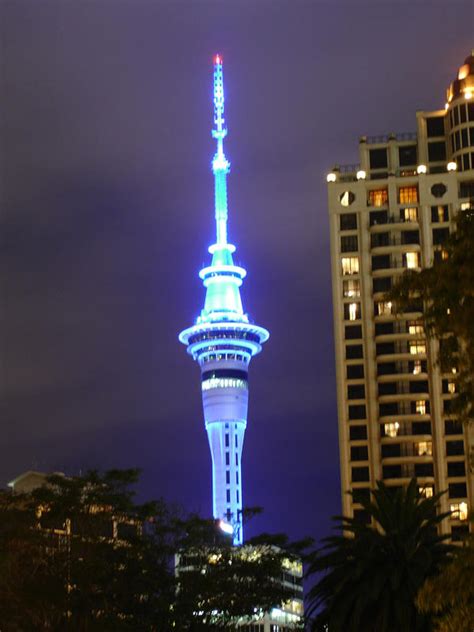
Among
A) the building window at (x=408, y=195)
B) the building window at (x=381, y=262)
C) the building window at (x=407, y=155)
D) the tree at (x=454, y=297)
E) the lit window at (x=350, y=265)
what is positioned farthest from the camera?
the building window at (x=407, y=155)

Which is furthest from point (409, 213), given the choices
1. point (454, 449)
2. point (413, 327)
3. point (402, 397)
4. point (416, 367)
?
point (454, 449)

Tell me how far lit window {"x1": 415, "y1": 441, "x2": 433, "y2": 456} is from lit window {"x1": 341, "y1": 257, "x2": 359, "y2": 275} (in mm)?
24979

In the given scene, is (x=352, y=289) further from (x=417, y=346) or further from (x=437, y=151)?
(x=437, y=151)

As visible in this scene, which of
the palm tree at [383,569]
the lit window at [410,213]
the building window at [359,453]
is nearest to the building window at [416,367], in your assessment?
the building window at [359,453]

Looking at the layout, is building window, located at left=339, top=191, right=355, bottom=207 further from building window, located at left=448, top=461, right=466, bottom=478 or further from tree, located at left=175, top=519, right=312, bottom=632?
tree, located at left=175, top=519, right=312, bottom=632

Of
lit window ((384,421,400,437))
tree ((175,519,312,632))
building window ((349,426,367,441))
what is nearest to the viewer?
tree ((175,519,312,632))

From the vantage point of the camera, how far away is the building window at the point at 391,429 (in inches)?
6447

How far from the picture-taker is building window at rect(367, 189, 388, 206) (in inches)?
7067

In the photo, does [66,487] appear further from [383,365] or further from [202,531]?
[383,365]

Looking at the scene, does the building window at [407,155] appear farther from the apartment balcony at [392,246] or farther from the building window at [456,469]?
the building window at [456,469]

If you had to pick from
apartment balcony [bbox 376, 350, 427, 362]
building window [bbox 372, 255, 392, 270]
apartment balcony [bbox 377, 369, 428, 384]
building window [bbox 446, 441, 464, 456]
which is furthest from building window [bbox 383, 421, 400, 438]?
building window [bbox 372, 255, 392, 270]

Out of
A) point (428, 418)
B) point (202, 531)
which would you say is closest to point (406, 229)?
point (428, 418)

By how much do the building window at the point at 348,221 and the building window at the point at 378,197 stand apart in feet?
12.3

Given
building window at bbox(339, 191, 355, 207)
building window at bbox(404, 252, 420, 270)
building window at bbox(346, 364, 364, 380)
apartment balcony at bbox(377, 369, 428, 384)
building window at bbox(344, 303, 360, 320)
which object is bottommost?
apartment balcony at bbox(377, 369, 428, 384)
